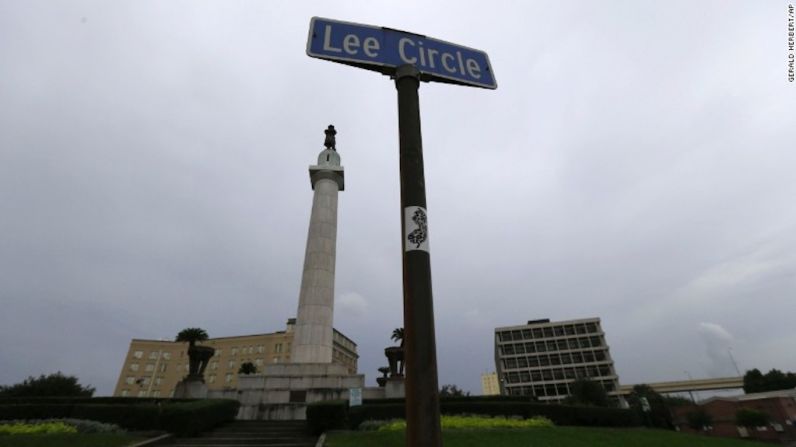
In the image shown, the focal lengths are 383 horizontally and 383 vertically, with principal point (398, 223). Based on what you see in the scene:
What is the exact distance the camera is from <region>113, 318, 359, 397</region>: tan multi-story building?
78.7m

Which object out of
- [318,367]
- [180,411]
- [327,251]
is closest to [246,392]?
[318,367]

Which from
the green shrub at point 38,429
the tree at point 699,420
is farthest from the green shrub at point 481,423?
the tree at point 699,420

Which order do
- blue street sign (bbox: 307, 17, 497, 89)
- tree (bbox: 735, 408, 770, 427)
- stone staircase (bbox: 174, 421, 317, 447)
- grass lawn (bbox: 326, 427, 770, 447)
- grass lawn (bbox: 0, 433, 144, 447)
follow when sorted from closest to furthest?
blue street sign (bbox: 307, 17, 497, 89)
grass lawn (bbox: 0, 433, 144, 447)
grass lawn (bbox: 326, 427, 770, 447)
stone staircase (bbox: 174, 421, 317, 447)
tree (bbox: 735, 408, 770, 427)

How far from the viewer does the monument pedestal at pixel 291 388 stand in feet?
70.4

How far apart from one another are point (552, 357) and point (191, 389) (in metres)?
83.8

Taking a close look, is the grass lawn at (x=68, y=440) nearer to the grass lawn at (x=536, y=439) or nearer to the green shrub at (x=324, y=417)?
the green shrub at (x=324, y=417)

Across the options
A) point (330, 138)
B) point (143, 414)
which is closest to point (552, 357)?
point (330, 138)

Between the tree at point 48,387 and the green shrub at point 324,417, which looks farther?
the tree at point 48,387

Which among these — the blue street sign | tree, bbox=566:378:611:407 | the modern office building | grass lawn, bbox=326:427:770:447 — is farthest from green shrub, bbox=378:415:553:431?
the modern office building

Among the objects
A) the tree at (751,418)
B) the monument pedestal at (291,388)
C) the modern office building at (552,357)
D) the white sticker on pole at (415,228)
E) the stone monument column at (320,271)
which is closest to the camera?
the white sticker on pole at (415,228)

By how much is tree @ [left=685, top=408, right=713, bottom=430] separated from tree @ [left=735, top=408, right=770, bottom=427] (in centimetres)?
586

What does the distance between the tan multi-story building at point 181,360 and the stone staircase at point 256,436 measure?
66713 mm

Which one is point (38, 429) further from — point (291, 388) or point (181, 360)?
point (181, 360)

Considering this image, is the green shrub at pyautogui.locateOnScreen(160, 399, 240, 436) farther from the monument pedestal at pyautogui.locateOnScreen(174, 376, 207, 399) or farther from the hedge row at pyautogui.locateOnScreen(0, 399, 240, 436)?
the monument pedestal at pyautogui.locateOnScreen(174, 376, 207, 399)
